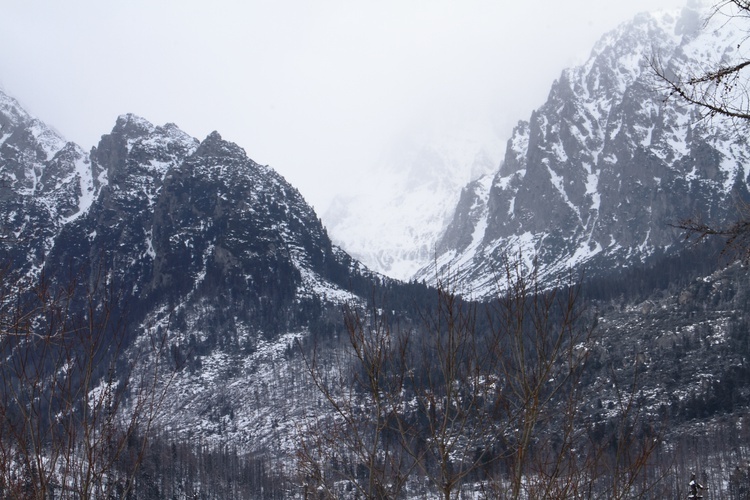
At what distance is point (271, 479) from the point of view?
112m

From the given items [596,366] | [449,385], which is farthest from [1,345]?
[596,366]

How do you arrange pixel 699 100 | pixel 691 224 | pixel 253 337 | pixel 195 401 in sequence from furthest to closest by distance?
pixel 253 337 < pixel 195 401 < pixel 691 224 < pixel 699 100

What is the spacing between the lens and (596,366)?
461 feet

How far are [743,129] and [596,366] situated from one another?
144 meters

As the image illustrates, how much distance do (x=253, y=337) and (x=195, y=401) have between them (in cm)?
3478

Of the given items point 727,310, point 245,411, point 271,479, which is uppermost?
point 727,310

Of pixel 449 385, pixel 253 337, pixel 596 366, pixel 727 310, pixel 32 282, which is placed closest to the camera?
pixel 449 385

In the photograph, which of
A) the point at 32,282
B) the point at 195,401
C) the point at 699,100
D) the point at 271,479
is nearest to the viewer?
the point at 699,100

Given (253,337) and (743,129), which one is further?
(253,337)

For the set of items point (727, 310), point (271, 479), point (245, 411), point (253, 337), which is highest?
point (253, 337)

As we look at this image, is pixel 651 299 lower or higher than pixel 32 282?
higher

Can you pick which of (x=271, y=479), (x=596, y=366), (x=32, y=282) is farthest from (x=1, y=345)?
(x=596, y=366)

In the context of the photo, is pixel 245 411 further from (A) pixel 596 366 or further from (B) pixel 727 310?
(B) pixel 727 310

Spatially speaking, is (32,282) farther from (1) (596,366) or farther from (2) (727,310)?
(2) (727,310)
